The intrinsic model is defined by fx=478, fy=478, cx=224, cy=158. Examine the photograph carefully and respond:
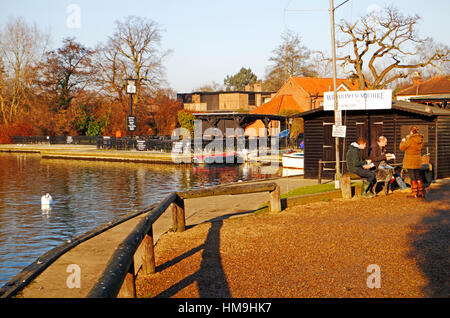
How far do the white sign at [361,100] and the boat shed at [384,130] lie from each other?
47 centimetres

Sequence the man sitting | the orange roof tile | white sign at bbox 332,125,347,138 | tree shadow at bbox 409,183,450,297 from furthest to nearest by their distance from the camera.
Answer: the orange roof tile < white sign at bbox 332,125,347,138 < the man sitting < tree shadow at bbox 409,183,450,297

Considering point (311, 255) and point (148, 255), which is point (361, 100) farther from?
point (148, 255)

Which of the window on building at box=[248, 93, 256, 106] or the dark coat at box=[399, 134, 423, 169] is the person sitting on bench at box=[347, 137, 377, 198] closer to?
the dark coat at box=[399, 134, 423, 169]

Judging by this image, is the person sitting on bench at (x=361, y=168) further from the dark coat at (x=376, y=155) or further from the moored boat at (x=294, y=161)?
the moored boat at (x=294, y=161)

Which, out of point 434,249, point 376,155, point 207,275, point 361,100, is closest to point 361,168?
point 376,155

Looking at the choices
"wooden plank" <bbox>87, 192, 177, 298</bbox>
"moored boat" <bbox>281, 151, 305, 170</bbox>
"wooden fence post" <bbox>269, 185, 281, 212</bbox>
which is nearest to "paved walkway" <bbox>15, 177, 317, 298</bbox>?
"wooden fence post" <bbox>269, 185, 281, 212</bbox>

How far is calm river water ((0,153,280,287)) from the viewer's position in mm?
12766

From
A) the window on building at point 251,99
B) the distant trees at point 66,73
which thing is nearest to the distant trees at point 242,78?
the window on building at point 251,99

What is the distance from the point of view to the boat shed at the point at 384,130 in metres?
18.9

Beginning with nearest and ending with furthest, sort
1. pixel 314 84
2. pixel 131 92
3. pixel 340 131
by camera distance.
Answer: pixel 340 131, pixel 131 92, pixel 314 84

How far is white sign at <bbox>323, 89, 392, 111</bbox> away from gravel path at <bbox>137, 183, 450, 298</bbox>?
7565 millimetres

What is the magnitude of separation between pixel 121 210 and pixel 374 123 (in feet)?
35.5

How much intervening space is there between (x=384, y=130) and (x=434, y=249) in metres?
12.3

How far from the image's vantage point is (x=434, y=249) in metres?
8.03
